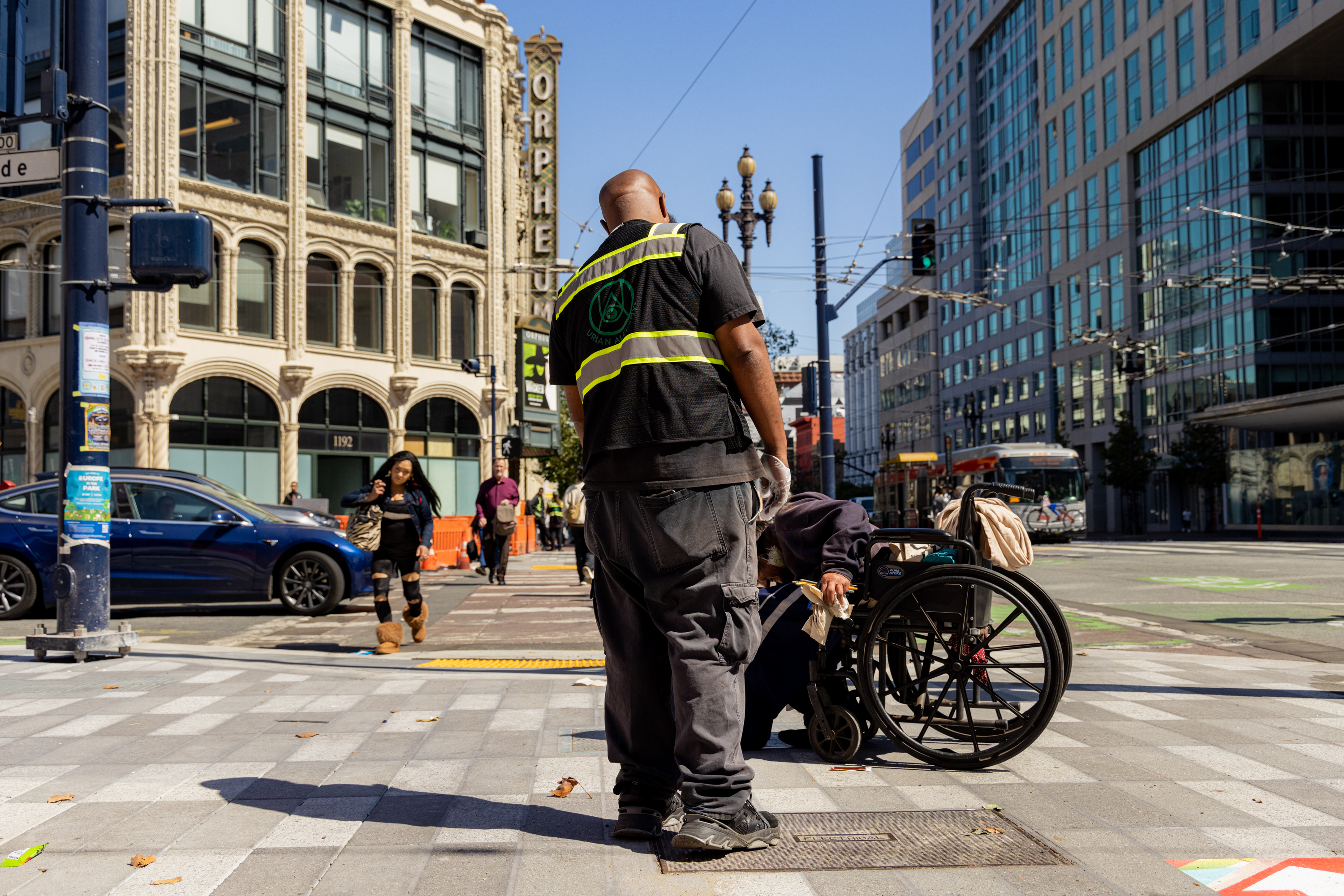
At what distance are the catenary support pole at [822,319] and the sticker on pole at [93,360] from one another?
13961 millimetres

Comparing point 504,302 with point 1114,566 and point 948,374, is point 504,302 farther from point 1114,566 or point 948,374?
point 948,374

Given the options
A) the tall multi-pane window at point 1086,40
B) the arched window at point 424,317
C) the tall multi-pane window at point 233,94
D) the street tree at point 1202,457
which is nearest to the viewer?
the tall multi-pane window at point 233,94

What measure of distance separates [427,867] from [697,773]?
803 millimetres

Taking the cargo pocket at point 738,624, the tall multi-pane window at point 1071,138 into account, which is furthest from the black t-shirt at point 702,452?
the tall multi-pane window at point 1071,138

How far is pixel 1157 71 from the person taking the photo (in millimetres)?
50188

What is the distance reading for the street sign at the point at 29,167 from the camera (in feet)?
24.3

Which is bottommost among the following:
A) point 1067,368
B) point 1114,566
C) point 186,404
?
point 1114,566

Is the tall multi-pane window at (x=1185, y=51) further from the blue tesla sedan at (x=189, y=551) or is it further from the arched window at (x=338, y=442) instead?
the blue tesla sedan at (x=189, y=551)

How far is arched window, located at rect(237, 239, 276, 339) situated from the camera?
29.0 metres

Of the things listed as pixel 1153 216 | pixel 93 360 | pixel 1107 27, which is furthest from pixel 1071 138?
pixel 93 360

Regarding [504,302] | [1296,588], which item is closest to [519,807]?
[1296,588]

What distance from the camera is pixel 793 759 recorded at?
175 inches

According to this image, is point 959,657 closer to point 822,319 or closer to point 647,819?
point 647,819

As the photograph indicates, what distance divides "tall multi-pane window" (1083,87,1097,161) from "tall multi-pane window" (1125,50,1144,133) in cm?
324
